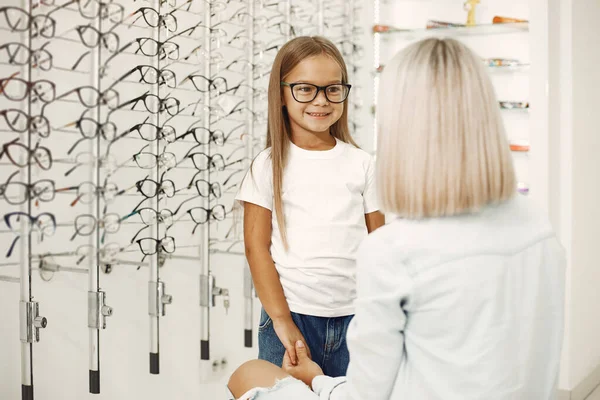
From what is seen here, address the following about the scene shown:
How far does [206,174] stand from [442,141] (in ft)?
4.82

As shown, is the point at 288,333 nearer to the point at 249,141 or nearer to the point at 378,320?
the point at 378,320

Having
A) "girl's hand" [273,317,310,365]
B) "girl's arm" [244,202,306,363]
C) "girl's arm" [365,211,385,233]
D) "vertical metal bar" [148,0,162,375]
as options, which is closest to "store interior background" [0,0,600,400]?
"vertical metal bar" [148,0,162,375]

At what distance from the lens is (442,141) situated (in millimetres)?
1129

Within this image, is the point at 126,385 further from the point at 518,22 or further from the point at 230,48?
the point at 518,22

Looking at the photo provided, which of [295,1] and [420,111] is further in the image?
[295,1]

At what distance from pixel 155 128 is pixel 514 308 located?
143 cm

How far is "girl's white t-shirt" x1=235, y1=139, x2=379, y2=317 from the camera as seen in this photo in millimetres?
1804

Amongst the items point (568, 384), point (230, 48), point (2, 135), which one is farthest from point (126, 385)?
point (568, 384)

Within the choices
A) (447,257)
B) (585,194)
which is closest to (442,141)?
(447,257)

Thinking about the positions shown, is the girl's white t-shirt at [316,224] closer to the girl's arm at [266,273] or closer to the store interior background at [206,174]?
the girl's arm at [266,273]

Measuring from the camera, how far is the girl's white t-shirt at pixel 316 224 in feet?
5.92

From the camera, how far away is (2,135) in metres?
1.72

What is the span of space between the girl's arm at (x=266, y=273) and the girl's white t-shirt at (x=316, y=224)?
28 millimetres

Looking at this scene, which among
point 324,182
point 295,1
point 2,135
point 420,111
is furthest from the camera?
point 295,1
